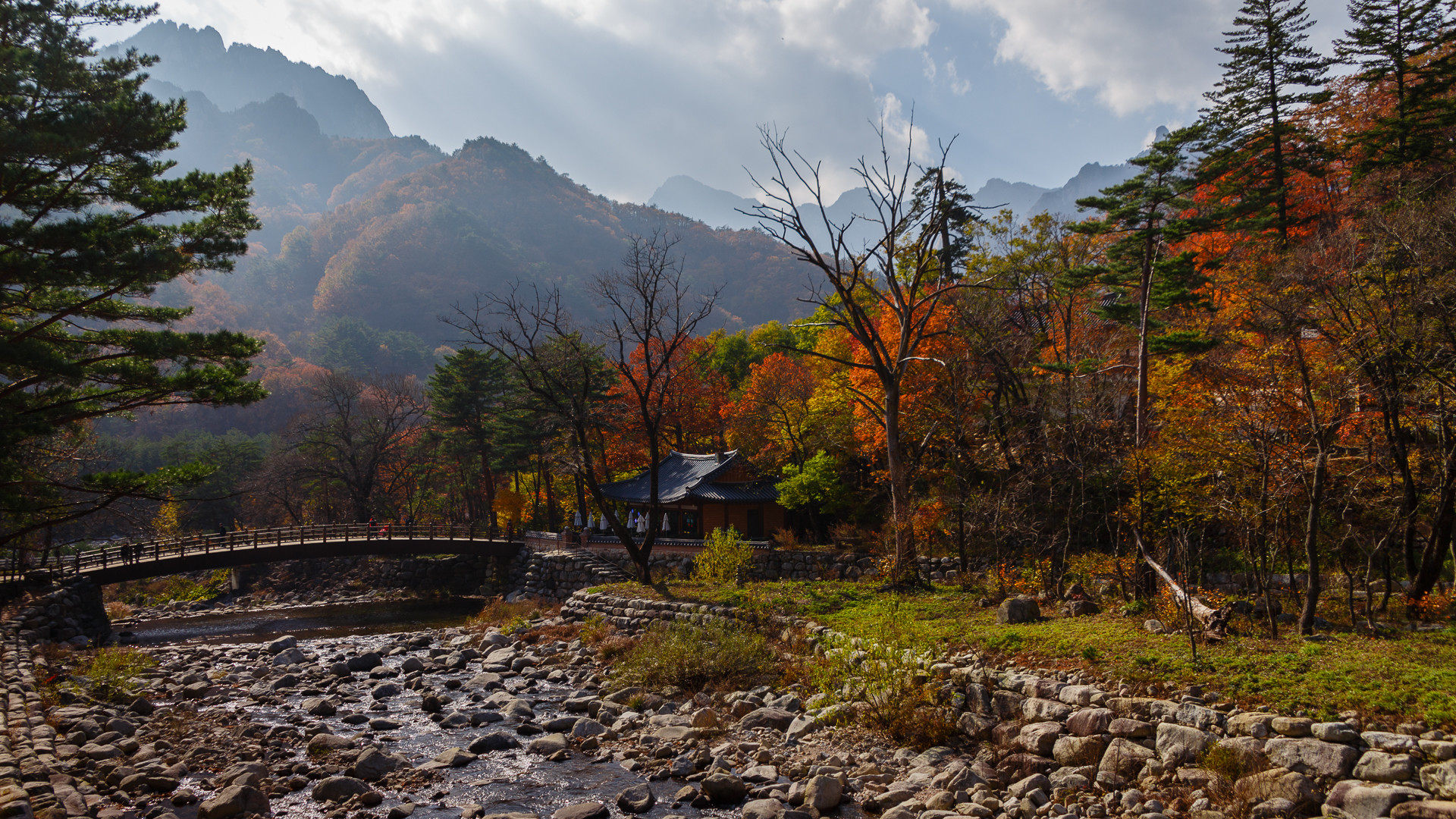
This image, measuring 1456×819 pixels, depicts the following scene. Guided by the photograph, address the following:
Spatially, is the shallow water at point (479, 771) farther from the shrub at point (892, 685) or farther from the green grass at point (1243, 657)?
the green grass at point (1243, 657)

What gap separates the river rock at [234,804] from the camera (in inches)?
292

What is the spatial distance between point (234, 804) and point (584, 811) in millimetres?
3785

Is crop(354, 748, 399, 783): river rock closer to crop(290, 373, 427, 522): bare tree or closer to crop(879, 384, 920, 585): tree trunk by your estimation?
crop(879, 384, 920, 585): tree trunk

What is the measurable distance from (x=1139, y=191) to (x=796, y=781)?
59.1 feet

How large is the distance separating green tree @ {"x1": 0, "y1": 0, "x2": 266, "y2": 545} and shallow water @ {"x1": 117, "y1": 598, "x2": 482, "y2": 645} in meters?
10.4

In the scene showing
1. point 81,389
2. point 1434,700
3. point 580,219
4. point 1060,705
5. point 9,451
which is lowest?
point 1060,705

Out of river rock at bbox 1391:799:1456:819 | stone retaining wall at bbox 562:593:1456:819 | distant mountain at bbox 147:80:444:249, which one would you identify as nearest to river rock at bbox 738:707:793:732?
stone retaining wall at bbox 562:593:1456:819

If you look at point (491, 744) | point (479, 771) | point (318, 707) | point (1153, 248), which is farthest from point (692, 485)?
point (479, 771)

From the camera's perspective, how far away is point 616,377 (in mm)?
34969

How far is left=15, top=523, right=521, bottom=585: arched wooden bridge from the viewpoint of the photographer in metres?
22.7

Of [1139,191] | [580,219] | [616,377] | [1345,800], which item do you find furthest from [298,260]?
[1345,800]

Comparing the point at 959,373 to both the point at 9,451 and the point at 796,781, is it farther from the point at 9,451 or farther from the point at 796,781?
the point at 9,451

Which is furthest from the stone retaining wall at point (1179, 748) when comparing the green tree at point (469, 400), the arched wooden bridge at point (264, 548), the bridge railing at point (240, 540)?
the green tree at point (469, 400)

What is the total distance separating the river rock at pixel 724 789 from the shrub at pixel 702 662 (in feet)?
11.5
